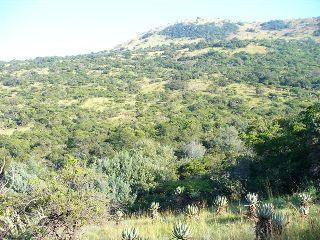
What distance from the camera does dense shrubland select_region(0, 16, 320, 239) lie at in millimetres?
9125

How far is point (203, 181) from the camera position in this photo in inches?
780

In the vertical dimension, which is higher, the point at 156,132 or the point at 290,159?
the point at 290,159

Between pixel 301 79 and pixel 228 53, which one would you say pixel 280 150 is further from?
pixel 228 53

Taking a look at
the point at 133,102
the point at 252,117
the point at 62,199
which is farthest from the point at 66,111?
the point at 62,199

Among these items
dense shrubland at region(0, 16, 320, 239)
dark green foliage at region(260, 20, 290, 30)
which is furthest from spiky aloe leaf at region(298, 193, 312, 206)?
dark green foliage at region(260, 20, 290, 30)

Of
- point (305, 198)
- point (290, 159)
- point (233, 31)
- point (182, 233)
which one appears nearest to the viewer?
point (182, 233)

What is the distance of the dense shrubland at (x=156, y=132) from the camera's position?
9.12m

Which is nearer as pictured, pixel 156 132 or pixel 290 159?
pixel 290 159

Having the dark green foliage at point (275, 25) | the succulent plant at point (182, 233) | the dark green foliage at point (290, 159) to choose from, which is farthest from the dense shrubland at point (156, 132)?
the dark green foliage at point (275, 25)

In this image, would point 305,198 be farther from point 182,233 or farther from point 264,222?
point 182,233

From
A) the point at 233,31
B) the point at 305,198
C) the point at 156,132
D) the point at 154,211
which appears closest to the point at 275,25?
the point at 233,31

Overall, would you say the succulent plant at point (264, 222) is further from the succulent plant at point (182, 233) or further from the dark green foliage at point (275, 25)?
the dark green foliage at point (275, 25)

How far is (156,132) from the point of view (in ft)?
161

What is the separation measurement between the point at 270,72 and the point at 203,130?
47142 mm
